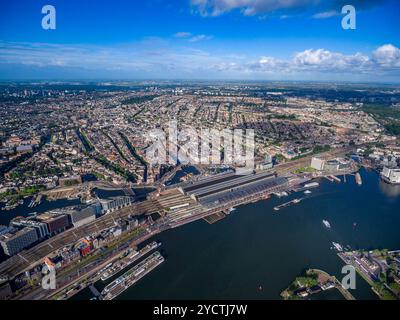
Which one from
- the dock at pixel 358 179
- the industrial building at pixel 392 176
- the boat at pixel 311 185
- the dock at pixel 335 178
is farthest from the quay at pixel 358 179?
the boat at pixel 311 185

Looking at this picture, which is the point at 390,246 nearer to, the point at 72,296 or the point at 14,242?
the point at 72,296

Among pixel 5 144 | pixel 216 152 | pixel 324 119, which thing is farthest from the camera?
pixel 324 119

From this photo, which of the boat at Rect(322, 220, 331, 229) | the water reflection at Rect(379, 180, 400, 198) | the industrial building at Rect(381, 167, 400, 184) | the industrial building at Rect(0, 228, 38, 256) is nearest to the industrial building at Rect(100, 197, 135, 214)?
the industrial building at Rect(0, 228, 38, 256)

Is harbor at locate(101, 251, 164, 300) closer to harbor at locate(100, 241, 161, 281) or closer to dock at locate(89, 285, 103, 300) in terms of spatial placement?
dock at locate(89, 285, 103, 300)

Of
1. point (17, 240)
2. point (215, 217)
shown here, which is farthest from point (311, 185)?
point (17, 240)

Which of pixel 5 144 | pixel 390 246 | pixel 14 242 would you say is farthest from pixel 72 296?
pixel 5 144

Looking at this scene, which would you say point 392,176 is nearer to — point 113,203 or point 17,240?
point 113,203

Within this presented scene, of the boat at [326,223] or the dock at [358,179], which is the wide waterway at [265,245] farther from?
the dock at [358,179]
